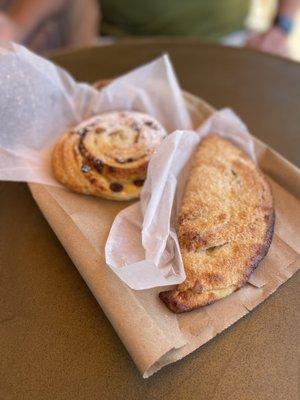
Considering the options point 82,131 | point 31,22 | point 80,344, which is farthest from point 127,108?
point 31,22

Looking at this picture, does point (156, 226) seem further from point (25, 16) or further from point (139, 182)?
point (25, 16)

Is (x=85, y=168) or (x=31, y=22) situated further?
(x=31, y=22)

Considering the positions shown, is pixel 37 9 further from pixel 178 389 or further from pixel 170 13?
pixel 178 389

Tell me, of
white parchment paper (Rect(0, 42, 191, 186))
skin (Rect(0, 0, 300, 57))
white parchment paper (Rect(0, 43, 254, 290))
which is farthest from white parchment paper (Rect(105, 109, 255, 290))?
skin (Rect(0, 0, 300, 57))

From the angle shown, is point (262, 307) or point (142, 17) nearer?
point (262, 307)

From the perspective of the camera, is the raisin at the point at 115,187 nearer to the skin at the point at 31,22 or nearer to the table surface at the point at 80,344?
the table surface at the point at 80,344

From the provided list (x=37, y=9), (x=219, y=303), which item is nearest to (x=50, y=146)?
(x=219, y=303)

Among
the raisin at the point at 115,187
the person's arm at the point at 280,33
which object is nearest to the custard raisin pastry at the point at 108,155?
the raisin at the point at 115,187

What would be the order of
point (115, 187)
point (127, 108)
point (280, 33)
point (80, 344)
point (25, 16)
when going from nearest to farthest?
point (80, 344), point (115, 187), point (127, 108), point (25, 16), point (280, 33)
